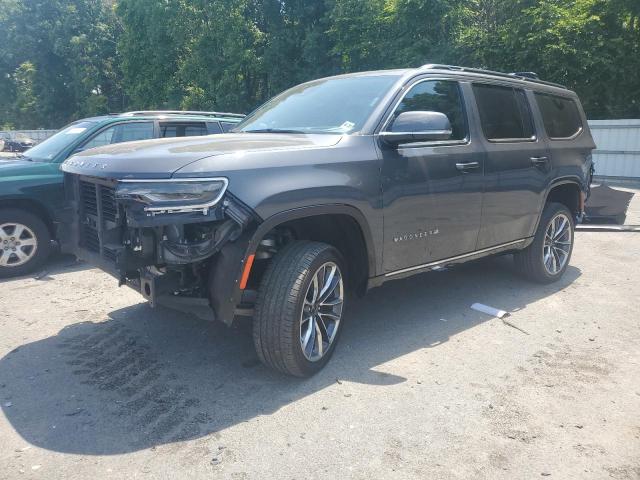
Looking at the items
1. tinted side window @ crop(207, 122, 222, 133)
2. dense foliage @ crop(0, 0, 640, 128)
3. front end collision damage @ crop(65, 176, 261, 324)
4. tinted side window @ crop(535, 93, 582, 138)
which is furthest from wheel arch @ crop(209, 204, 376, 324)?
dense foliage @ crop(0, 0, 640, 128)

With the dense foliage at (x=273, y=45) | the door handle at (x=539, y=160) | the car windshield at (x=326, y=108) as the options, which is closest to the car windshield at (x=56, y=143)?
the car windshield at (x=326, y=108)

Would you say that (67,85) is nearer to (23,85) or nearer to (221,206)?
(23,85)

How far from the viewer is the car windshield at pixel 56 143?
6.49m

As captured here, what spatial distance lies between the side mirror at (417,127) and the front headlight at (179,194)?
1.39 m

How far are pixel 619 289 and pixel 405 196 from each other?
3.23 metres

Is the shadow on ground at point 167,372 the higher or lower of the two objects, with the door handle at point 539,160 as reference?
lower

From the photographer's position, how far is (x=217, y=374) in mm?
3828

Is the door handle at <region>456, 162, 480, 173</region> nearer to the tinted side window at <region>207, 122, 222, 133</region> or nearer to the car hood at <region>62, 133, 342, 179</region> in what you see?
the car hood at <region>62, 133, 342, 179</region>

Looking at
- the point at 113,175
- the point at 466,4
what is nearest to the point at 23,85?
the point at 466,4

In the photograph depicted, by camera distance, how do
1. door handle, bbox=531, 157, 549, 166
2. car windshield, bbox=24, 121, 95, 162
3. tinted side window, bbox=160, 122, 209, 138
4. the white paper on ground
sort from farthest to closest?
tinted side window, bbox=160, 122, 209, 138, car windshield, bbox=24, 121, 95, 162, door handle, bbox=531, 157, 549, 166, the white paper on ground

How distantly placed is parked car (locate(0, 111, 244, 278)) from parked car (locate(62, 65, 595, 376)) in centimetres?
229

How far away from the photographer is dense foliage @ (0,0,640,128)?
60.4ft

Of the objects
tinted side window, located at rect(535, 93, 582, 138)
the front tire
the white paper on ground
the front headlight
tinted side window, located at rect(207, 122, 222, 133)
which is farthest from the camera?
tinted side window, located at rect(207, 122, 222, 133)

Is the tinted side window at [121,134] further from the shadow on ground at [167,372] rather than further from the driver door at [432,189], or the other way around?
the driver door at [432,189]
